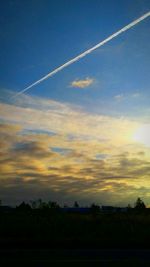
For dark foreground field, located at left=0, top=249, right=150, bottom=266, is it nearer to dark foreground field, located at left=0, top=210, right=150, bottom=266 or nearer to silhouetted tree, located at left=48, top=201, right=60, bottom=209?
→ dark foreground field, located at left=0, top=210, right=150, bottom=266

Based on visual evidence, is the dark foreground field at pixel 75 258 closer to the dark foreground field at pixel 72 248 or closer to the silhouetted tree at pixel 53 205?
the dark foreground field at pixel 72 248

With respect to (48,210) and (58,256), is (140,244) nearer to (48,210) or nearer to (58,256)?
(58,256)

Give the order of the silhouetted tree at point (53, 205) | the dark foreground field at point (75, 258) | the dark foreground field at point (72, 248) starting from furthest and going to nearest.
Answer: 1. the silhouetted tree at point (53, 205)
2. the dark foreground field at point (72, 248)
3. the dark foreground field at point (75, 258)

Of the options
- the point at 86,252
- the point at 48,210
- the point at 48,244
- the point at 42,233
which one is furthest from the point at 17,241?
the point at 48,210

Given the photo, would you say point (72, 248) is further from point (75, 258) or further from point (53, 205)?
point (53, 205)

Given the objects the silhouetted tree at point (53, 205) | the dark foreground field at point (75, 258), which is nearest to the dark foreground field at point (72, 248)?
the dark foreground field at point (75, 258)

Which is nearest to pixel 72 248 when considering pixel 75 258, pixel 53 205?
pixel 75 258

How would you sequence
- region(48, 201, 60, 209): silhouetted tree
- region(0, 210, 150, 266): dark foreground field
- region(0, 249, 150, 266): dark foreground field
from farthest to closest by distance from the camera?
region(48, 201, 60, 209): silhouetted tree, region(0, 210, 150, 266): dark foreground field, region(0, 249, 150, 266): dark foreground field

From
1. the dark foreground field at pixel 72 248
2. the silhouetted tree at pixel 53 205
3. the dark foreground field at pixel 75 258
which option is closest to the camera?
the dark foreground field at pixel 75 258

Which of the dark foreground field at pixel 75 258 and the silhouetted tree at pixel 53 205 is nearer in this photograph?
the dark foreground field at pixel 75 258

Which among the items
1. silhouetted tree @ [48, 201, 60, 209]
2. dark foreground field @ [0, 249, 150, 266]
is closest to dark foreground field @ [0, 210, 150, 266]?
dark foreground field @ [0, 249, 150, 266]

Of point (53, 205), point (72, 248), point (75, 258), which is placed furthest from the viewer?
point (53, 205)

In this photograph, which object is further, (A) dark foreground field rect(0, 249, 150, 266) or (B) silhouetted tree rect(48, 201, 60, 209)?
(B) silhouetted tree rect(48, 201, 60, 209)

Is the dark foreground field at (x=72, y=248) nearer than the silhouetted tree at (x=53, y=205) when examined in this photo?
Yes
